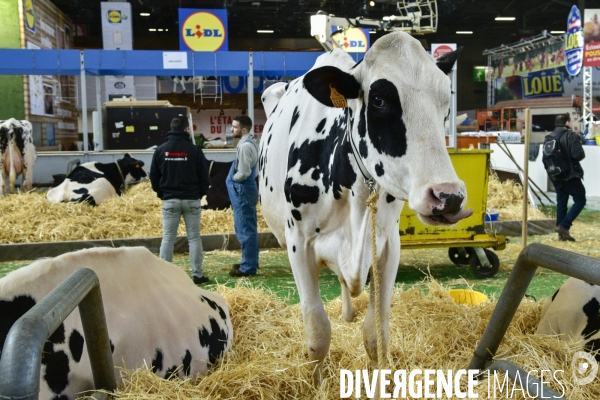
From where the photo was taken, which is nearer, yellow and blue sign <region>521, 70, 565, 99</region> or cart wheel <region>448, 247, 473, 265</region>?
cart wheel <region>448, 247, 473, 265</region>

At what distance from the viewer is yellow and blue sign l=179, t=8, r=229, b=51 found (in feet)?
56.3

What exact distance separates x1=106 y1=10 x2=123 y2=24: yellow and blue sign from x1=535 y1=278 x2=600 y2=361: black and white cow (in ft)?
60.6

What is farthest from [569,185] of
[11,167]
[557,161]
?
[11,167]

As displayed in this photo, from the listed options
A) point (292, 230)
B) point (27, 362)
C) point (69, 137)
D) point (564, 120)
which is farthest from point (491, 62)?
point (27, 362)

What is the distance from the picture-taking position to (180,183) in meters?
6.27

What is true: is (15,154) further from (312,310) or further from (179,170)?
(312,310)

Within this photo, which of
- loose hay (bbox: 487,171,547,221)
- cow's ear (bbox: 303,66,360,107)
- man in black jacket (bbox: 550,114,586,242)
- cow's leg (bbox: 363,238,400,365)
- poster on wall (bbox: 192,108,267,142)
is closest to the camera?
cow's ear (bbox: 303,66,360,107)

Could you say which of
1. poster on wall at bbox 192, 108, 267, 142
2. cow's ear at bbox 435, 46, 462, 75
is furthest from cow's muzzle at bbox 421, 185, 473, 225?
poster on wall at bbox 192, 108, 267, 142

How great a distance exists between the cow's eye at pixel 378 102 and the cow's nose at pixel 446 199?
455 mm

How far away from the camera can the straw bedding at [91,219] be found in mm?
8016

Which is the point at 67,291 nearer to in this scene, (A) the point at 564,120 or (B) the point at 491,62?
(A) the point at 564,120

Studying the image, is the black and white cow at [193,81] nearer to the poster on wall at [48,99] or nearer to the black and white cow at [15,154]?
the poster on wall at [48,99]

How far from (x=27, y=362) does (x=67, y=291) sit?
0.45 metres

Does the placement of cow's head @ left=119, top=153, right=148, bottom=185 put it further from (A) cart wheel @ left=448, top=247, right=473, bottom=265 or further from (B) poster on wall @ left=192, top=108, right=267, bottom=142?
(B) poster on wall @ left=192, top=108, right=267, bottom=142
